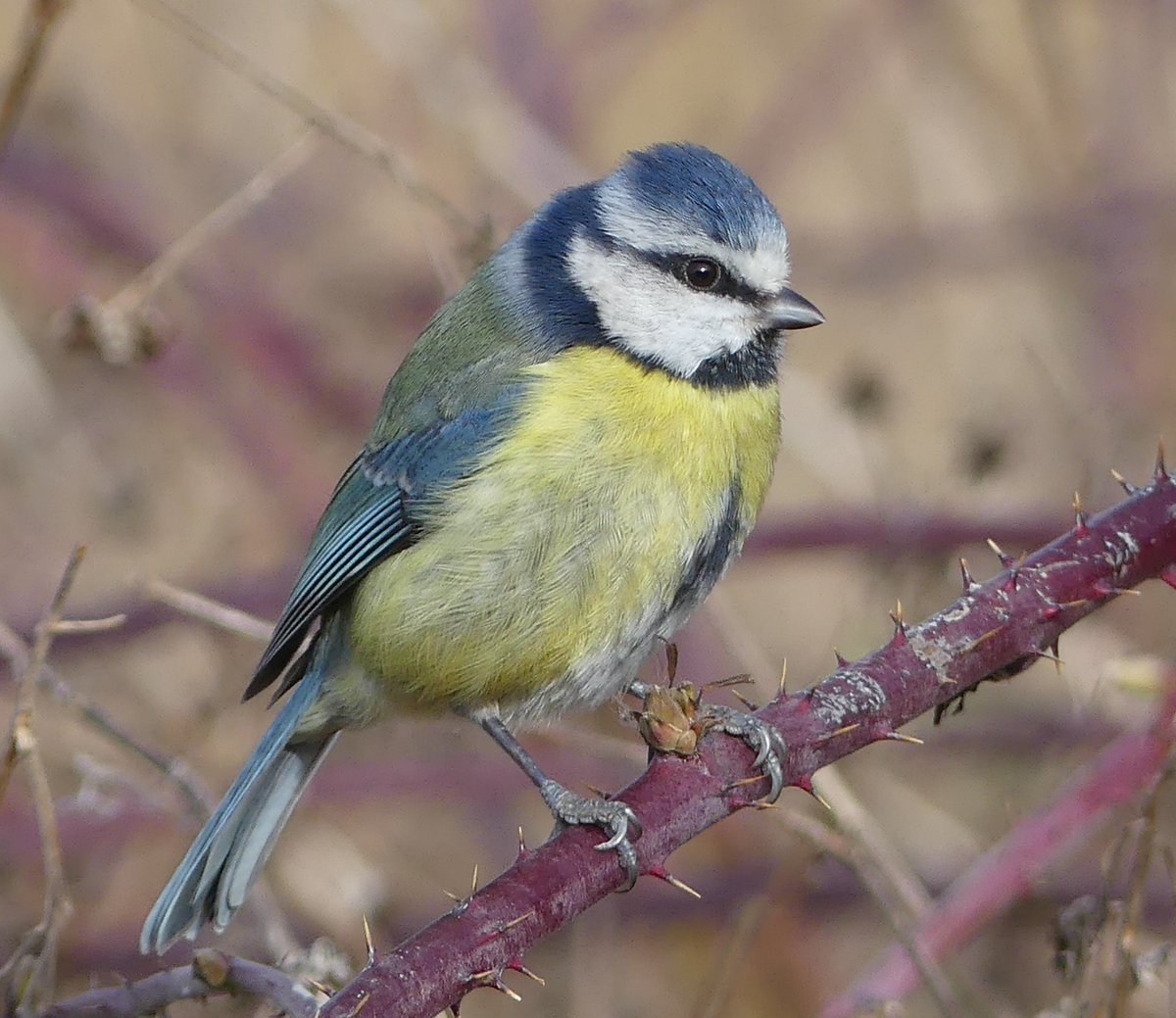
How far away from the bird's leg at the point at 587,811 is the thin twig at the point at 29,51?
1538 mm

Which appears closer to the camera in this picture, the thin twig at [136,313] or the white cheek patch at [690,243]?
the white cheek patch at [690,243]

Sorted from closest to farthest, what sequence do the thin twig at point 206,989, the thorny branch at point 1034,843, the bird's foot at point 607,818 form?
the thin twig at point 206,989
the bird's foot at point 607,818
the thorny branch at point 1034,843

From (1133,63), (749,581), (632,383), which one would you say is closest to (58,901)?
(632,383)

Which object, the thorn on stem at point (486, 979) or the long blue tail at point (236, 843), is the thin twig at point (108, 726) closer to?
the long blue tail at point (236, 843)

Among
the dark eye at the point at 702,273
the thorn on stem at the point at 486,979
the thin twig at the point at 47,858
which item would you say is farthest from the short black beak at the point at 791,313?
the thorn on stem at the point at 486,979

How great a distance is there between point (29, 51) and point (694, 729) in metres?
1.93

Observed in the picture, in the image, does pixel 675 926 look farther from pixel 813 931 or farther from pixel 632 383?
pixel 632 383

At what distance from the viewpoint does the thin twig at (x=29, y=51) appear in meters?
2.90

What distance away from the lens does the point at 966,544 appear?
3949 millimetres

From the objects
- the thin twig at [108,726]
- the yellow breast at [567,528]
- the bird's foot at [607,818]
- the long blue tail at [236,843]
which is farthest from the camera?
the long blue tail at [236,843]

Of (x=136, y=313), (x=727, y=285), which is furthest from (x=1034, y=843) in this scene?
(x=136, y=313)

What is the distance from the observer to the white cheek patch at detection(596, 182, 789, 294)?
9.60 feet

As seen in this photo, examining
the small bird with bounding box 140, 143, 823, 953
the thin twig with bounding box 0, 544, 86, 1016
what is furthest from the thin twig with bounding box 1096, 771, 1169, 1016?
the thin twig with bounding box 0, 544, 86, 1016

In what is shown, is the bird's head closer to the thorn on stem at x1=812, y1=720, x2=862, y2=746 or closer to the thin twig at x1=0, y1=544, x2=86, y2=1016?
the thorn on stem at x1=812, y1=720, x2=862, y2=746
